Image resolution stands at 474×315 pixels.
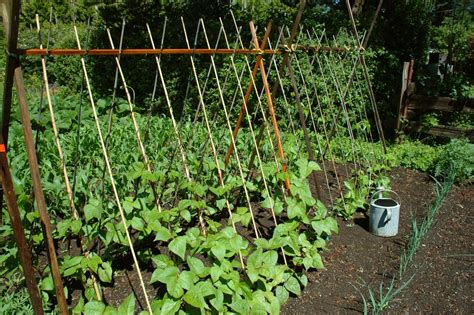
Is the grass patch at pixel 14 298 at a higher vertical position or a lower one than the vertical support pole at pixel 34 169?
lower

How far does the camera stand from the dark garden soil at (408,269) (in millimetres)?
2838

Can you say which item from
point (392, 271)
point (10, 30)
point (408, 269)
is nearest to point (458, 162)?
point (408, 269)

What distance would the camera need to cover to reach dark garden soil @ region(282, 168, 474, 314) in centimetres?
284

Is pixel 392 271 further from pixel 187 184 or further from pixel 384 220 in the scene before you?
pixel 187 184

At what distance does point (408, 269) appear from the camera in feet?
10.8

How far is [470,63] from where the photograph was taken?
801cm

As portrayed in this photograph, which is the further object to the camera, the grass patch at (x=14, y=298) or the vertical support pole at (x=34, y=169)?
the grass patch at (x=14, y=298)

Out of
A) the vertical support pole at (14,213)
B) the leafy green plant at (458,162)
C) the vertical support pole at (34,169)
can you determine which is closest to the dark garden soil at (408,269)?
the leafy green plant at (458,162)

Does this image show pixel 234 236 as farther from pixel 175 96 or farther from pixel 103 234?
pixel 175 96

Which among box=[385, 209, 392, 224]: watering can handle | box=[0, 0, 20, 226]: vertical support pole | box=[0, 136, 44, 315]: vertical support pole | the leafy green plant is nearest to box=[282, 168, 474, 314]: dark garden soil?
box=[385, 209, 392, 224]: watering can handle

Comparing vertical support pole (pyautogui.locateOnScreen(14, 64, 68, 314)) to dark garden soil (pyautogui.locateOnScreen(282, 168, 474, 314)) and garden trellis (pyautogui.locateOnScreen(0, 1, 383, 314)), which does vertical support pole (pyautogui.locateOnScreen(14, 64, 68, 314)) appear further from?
dark garden soil (pyautogui.locateOnScreen(282, 168, 474, 314))

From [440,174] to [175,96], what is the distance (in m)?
4.96

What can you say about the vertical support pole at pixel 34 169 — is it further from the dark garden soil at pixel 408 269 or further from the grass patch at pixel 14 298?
the dark garden soil at pixel 408 269

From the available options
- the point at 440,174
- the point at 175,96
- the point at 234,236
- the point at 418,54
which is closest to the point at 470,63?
the point at 418,54
